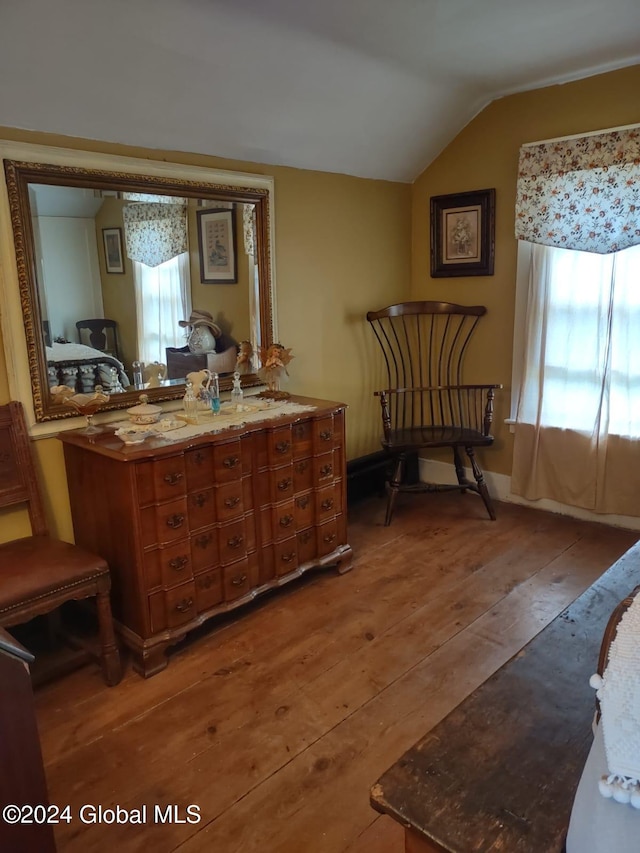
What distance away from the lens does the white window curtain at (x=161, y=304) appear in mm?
2664

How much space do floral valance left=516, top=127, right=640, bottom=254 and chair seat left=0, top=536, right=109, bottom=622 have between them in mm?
2694

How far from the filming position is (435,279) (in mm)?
3920

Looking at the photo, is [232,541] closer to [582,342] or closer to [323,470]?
[323,470]

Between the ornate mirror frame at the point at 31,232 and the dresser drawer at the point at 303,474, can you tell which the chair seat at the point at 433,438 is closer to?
the dresser drawer at the point at 303,474

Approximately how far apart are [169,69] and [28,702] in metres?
2.13

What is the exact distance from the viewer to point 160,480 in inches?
86.7

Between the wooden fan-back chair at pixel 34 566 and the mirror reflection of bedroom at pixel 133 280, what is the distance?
0.30 metres

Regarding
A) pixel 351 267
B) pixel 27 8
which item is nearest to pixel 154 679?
pixel 27 8

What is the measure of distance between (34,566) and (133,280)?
1213 millimetres

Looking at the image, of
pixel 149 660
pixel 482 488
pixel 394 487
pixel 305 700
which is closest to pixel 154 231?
pixel 149 660

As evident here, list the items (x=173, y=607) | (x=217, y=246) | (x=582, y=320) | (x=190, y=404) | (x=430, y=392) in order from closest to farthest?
(x=173, y=607) < (x=190, y=404) < (x=217, y=246) < (x=582, y=320) < (x=430, y=392)

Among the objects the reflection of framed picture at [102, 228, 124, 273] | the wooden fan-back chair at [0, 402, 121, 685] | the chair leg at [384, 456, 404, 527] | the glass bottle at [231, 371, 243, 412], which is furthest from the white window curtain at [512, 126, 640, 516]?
the wooden fan-back chair at [0, 402, 121, 685]

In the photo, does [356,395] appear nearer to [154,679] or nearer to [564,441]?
[564,441]

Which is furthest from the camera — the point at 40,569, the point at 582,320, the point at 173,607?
the point at 582,320
